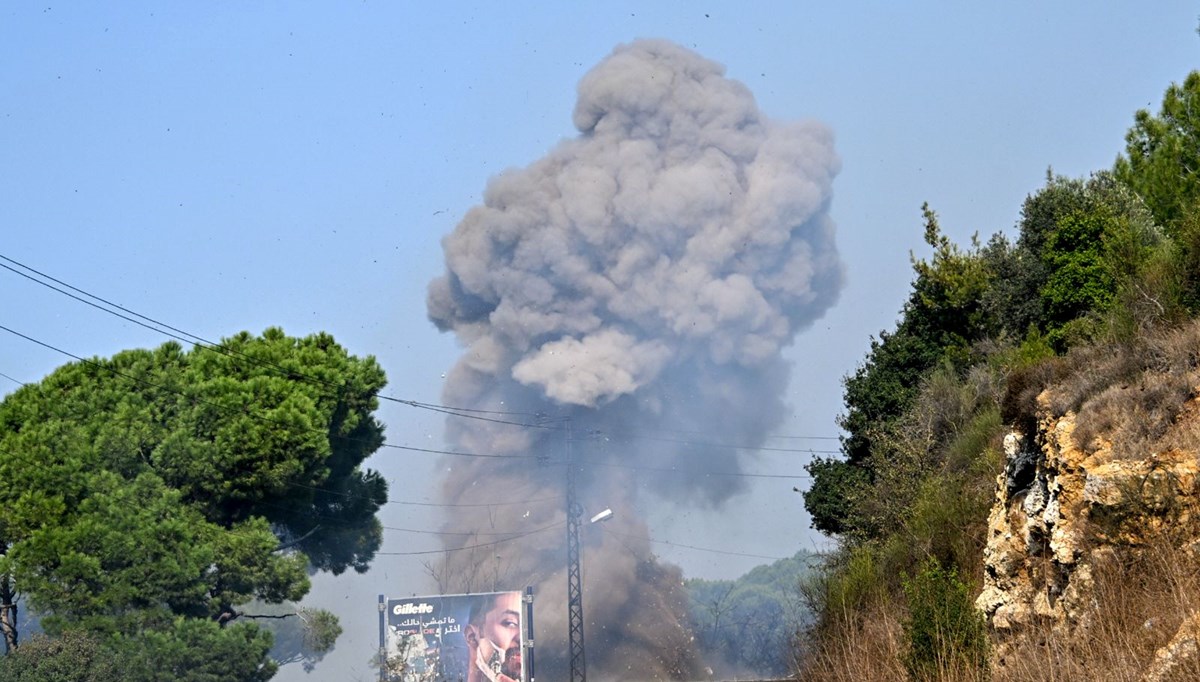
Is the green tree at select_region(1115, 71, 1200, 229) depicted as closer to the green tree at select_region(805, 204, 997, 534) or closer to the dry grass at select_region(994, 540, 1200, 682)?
the green tree at select_region(805, 204, 997, 534)

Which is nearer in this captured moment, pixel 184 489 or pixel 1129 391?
pixel 1129 391

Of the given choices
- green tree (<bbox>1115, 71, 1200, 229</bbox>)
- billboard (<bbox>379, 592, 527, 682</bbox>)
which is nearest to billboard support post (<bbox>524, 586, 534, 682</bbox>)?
billboard (<bbox>379, 592, 527, 682</bbox>)

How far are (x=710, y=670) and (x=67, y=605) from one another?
3132cm

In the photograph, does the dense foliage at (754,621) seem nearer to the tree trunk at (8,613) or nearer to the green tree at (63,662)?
the green tree at (63,662)

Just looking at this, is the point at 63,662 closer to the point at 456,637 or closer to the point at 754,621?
the point at 456,637

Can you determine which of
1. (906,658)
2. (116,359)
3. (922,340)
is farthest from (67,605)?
(906,658)

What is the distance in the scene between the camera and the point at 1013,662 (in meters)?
10.7

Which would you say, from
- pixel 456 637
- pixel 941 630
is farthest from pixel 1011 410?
pixel 456 637

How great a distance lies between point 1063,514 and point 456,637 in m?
29.0

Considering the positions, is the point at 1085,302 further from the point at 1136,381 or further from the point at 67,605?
the point at 67,605

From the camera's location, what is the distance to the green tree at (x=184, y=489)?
34.4 meters

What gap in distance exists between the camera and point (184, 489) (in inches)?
1454

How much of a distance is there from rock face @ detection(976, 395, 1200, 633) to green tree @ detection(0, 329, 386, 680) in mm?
26057

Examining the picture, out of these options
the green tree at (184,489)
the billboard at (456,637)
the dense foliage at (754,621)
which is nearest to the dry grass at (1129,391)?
the dense foliage at (754,621)
